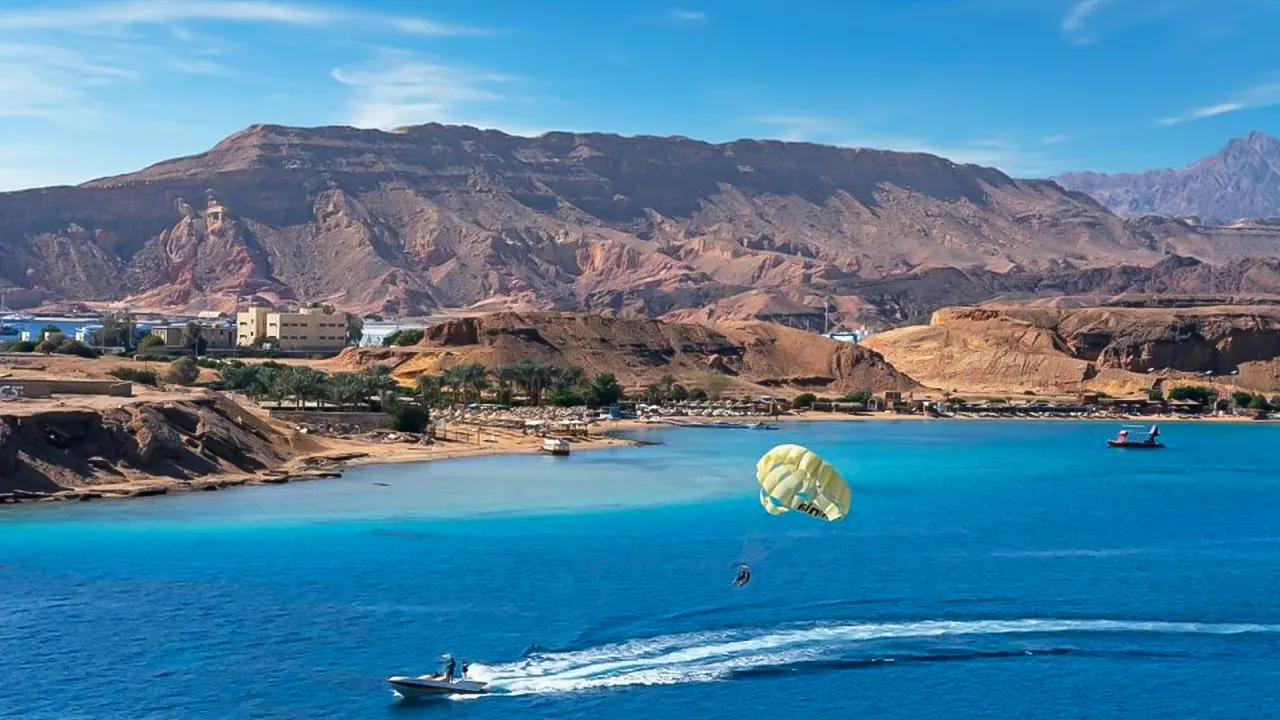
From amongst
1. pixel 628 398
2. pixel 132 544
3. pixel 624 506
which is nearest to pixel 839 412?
pixel 628 398

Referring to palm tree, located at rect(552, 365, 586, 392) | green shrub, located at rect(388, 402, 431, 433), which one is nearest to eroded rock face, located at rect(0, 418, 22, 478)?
green shrub, located at rect(388, 402, 431, 433)

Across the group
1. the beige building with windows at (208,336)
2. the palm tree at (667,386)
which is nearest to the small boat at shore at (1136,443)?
the palm tree at (667,386)

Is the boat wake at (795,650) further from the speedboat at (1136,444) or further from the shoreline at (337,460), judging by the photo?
the speedboat at (1136,444)

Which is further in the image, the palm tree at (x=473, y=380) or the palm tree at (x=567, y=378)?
the palm tree at (x=567, y=378)

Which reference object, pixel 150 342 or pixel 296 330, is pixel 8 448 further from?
pixel 296 330

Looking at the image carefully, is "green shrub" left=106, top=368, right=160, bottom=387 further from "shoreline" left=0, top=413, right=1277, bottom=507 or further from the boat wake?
the boat wake
